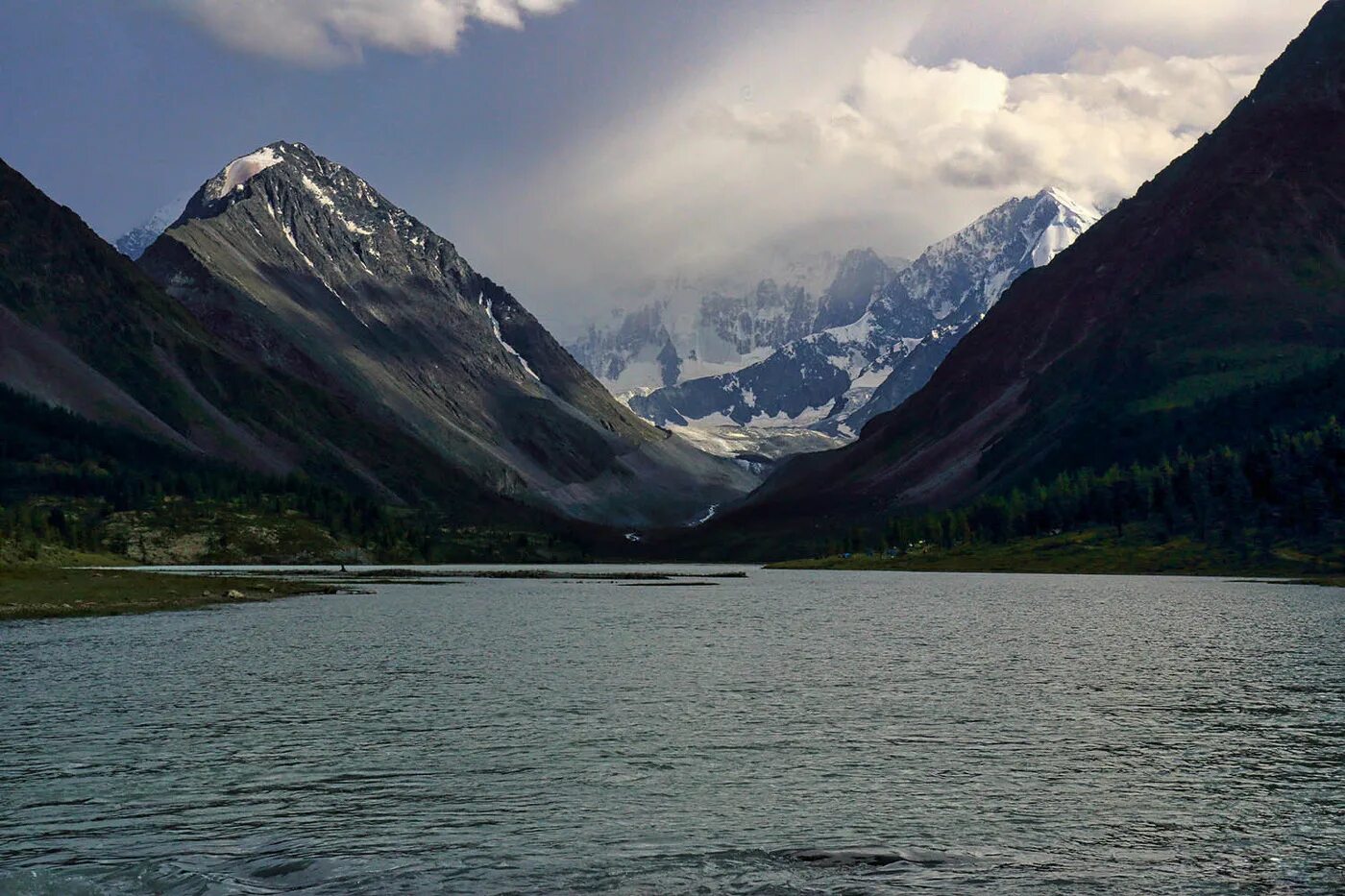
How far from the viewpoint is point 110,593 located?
14712 centimetres

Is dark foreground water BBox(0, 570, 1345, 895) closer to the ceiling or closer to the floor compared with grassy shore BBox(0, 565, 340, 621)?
closer to the floor

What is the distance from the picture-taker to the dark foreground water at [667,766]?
36.2m

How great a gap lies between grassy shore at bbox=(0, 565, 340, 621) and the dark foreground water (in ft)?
76.2

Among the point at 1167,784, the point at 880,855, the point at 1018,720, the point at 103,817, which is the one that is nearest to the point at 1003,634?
the point at 1018,720

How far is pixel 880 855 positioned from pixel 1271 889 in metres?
10.6

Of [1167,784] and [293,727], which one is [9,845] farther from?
[1167,784]

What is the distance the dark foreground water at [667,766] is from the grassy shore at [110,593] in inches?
914

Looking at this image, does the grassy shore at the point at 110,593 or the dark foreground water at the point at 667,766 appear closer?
the dark foreground water at the point at 667,766

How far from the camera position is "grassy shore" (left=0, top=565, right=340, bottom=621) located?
127 meters

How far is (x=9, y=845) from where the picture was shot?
38.1m

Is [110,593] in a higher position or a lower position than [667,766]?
higher

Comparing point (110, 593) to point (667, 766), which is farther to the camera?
point (110, 593)

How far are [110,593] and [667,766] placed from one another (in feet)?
380

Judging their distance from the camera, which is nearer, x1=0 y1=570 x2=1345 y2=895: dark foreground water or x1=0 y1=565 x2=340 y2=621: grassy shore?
x1=0 y1=570 x2=1345 y2=895: dark foreground water
